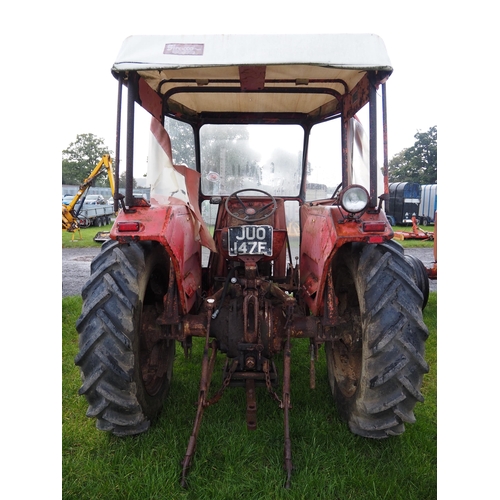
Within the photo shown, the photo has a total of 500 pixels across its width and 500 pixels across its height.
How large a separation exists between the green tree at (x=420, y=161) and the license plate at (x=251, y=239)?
3006 cm

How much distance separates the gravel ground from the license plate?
4851 millimetres

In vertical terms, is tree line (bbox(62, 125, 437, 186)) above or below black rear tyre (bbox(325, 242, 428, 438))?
above

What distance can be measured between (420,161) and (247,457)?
111 feet

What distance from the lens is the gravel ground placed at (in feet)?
24.2

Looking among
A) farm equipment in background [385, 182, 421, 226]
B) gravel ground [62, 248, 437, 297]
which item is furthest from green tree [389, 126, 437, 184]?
gravel ground [62, 248, 437, 297]

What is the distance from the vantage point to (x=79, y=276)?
837 cm

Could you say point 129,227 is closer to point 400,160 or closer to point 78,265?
point 78,265

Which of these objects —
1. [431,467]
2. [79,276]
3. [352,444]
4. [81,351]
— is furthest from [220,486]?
[79,276]

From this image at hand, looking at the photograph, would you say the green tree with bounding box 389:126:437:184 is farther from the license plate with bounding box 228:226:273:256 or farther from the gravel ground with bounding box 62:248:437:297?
the license plate with bounding box 228:226:273:256

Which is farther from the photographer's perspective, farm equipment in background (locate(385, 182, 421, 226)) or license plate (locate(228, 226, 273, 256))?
farm equipment in background (locate(385, 182, 421, 226))

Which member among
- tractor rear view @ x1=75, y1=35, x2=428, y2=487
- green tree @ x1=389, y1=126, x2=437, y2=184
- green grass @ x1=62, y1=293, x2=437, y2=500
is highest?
green tree @ x1=389, y1=126, x2=437, y2=184

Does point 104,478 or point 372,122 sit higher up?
point 372,122

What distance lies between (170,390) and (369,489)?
1625 millimetres

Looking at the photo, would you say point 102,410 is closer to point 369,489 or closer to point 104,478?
point 104,478
